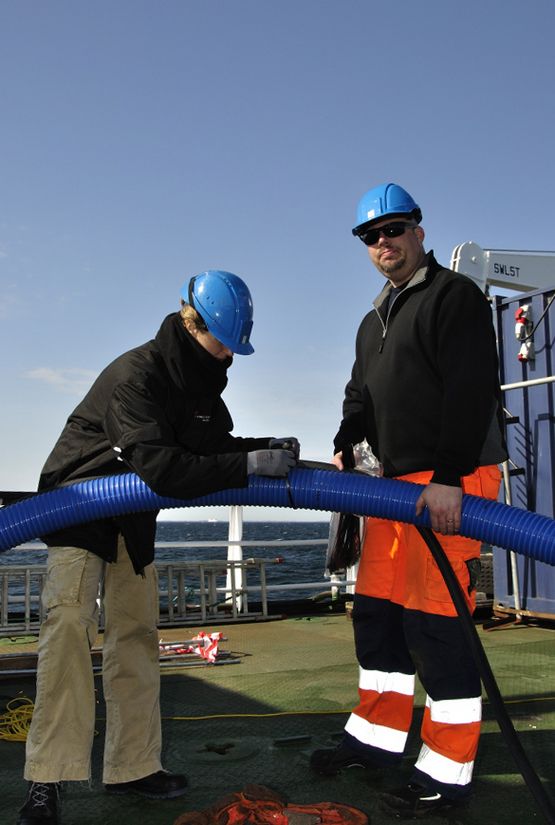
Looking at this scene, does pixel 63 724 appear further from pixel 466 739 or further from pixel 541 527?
pixel 541 527

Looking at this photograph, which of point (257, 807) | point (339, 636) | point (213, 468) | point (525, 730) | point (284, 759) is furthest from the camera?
point (339, 636)

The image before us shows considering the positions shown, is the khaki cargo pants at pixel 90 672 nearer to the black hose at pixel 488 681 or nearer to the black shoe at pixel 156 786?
the black shoe at pixel 156 786

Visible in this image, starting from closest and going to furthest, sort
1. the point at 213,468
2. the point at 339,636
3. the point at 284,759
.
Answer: the point at 213,468
the point at 284,759
the point at 339,636

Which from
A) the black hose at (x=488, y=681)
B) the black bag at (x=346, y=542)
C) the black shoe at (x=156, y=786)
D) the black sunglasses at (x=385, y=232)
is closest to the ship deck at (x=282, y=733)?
the black shoe at (x=156, y=786)

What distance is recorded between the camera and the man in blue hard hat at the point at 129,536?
2.66 metres

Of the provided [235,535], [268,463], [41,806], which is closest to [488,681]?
[268,463]

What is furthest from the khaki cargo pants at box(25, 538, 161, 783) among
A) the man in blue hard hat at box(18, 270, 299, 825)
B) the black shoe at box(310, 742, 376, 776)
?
the black shoe at box(310, 742, 376, 776)

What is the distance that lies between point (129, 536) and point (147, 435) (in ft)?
1.65

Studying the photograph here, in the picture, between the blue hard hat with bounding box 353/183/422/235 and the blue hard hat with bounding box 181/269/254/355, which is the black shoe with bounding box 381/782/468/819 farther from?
the blue hard hat with bounding box 353/183/422/235

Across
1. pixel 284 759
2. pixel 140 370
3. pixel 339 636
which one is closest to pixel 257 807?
pixel 284 759

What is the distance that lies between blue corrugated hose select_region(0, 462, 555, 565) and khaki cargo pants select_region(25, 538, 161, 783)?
17 cm

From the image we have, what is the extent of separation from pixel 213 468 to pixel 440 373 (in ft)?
3.25

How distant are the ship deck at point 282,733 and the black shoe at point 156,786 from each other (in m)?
0.03

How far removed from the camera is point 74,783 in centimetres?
304
